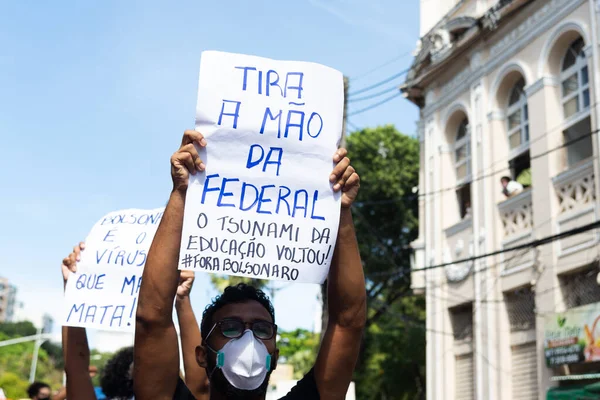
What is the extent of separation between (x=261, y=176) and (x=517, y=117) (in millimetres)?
13593

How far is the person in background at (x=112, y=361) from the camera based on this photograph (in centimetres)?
369

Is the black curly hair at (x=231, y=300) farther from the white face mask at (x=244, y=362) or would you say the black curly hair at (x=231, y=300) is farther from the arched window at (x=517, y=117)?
the arched window at (x=517, y=117)

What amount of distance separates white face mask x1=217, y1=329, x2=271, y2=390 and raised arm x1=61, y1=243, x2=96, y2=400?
3.83ft

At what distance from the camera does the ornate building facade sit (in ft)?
43.2

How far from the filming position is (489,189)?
15867 millimetres

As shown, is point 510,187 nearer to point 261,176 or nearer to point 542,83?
point 542,83

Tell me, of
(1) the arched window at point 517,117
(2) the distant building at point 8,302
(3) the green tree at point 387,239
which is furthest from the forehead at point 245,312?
(2) the distant building at point 8,302

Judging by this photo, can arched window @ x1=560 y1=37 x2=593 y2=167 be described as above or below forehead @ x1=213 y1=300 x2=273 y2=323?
above

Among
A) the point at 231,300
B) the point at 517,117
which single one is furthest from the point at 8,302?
the point at 231,300

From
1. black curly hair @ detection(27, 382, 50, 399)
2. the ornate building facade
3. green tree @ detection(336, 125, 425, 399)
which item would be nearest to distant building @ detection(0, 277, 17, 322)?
green tree @ detection(336, 125, 425, 399)

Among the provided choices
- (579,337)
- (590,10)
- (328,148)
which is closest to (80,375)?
(328,148)

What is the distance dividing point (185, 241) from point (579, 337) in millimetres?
10872

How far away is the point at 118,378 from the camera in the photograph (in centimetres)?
431

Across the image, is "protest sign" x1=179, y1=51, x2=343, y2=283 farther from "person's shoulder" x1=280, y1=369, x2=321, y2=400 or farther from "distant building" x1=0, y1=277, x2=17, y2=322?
"distant building" x1=0, y1=277, x2=17, y2=322
